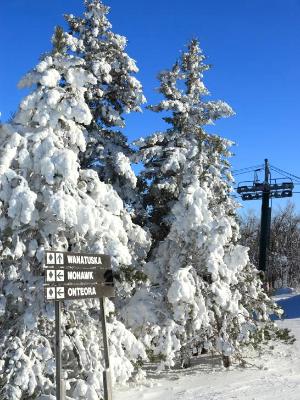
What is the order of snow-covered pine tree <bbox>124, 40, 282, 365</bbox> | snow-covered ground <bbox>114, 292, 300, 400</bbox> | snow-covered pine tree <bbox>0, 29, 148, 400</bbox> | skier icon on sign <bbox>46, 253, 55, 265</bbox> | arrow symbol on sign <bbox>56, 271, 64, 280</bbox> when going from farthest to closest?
1. snow-covered pine tree <bbox>124, 40, 282, 365</bbox>
2. snow-covered ground <bbox>114, 292, 300, 400</bbox>
3. snow-covered pine tree <bbox>0, 29, 148, 400</bbox>
4. arrow symbol on sign <bbox>56, 271, 64, 280</bbox>
5. skier icon on sign <bbox>46, 253, 55, 265</bbox>

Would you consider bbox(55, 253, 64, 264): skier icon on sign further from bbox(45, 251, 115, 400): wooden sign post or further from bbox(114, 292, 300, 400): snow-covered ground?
bbox(114, 292, 300, 400): snow-covered ground

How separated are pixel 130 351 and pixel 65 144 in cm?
451

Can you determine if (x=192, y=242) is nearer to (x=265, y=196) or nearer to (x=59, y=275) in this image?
(x=59, y=275)

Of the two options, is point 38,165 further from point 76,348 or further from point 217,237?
point 217,237

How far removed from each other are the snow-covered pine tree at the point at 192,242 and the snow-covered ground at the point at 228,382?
0.53m

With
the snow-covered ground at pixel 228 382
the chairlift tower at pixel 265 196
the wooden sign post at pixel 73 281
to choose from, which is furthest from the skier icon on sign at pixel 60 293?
the chairlift tower at pixel 265 196

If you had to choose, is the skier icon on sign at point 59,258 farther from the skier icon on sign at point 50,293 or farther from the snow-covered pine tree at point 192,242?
the snow-covered pine tree at point 192,242

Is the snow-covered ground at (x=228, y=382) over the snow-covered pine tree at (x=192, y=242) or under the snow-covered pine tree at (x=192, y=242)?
under

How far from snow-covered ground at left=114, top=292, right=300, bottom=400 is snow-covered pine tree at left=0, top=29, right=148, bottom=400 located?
96cm

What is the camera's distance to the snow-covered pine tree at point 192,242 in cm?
1143

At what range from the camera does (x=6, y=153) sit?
9.71m

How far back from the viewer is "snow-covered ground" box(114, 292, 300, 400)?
31.4 ft

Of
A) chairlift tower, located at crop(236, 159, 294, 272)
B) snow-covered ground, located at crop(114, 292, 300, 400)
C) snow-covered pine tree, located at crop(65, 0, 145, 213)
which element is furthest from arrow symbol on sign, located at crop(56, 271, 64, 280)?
chairlift tower, located at crop(236, 159, 294, 272)

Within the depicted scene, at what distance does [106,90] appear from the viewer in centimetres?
1398
